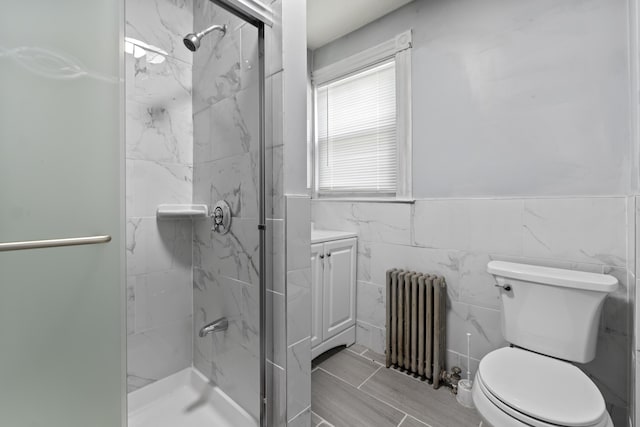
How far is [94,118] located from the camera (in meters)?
0.74

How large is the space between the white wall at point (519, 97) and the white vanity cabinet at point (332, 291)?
0.69 metres

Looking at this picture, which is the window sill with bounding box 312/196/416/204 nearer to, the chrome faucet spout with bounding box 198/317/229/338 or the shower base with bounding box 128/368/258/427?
the chrome faucet spout with bounding box 198/317/229/338

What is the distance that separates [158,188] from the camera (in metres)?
1.67

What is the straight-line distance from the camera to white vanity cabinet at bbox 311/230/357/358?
1894 millimetres

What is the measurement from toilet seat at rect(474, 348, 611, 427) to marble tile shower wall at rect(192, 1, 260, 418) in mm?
973

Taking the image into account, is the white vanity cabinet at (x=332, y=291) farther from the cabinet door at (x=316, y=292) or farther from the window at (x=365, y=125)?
the window at (x=365, y=125)

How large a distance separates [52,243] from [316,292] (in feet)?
4.72

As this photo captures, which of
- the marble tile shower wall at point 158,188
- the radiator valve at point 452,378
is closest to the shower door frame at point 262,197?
the marble tile shower wall at point 158,188

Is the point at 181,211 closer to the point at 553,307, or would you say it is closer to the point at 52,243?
the point at 52,243

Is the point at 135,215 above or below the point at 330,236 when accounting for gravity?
above

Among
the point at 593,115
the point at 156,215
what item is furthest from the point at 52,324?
the point at 593,115

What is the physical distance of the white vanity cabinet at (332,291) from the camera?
74.5 inches

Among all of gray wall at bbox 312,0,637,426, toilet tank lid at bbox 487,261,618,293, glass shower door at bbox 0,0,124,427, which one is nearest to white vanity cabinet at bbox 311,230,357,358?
gray wall at bbox 312,0,637,426

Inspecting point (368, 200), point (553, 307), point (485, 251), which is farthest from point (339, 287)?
point (553, 307)
